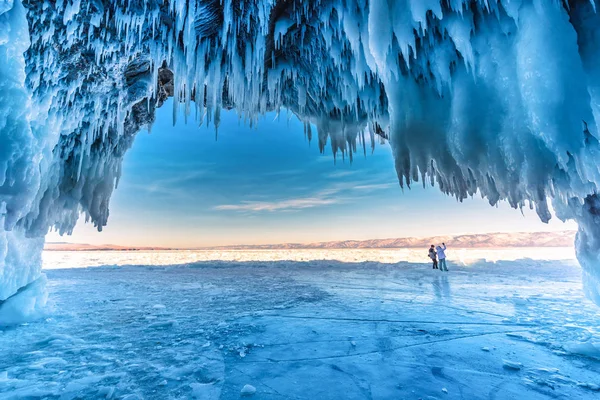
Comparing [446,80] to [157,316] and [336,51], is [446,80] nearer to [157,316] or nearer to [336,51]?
[336,51]

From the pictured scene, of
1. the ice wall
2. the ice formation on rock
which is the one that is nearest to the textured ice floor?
the ice formation on rock

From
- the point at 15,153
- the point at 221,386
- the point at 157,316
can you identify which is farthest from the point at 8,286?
the point at 221,386

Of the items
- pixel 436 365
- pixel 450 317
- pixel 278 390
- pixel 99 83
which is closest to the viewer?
pixel 278 390

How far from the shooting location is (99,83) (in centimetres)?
544

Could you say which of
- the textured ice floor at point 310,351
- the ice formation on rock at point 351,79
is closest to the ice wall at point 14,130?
the ice formation on rock at point 351,79

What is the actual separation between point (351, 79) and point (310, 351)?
197 inches

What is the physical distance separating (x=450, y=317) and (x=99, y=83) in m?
8.10

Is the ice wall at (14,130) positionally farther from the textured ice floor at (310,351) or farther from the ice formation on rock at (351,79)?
the textured ice floor at (310,351)

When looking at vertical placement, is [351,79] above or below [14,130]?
above

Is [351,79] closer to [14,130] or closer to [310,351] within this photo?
[310,351]

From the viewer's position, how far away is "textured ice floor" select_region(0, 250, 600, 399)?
2518 mm

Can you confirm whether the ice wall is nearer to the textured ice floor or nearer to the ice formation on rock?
the ice formation on rock

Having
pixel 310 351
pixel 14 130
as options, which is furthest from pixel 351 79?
pixel 14 130

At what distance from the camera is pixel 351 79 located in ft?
18.4
